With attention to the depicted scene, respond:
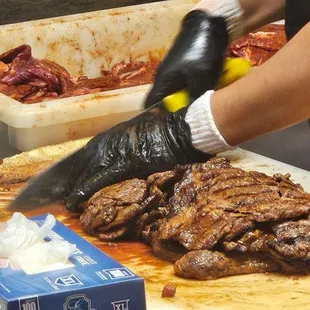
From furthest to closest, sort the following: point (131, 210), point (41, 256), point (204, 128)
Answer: point (204, 128)
point (131, 210)
point (41, 256)

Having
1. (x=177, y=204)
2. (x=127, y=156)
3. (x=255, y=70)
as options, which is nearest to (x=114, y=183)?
(x=127, y=156)

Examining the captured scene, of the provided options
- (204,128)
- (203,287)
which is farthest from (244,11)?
(203,287)

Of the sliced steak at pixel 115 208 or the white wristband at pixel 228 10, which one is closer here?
the sliced steak at pixel 115 208

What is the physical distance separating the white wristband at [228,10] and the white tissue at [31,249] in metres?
2.07

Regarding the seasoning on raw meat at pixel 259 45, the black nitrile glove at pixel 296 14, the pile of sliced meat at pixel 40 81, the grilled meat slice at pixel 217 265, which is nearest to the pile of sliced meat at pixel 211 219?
the grilled meat slice at pixel 217 265

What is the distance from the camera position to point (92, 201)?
318cm

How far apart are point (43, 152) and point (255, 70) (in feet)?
4.47

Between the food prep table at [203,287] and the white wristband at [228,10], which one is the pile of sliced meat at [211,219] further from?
the white wristband at [228,10]

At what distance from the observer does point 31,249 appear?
2.32 meters

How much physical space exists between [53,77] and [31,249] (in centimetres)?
290

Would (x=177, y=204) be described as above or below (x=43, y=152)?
above

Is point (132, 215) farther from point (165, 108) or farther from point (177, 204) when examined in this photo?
point (165, 108)

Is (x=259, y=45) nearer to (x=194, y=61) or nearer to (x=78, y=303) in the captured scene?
(x=194, y=61)

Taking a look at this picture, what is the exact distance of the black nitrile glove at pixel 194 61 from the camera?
12.7 ft
